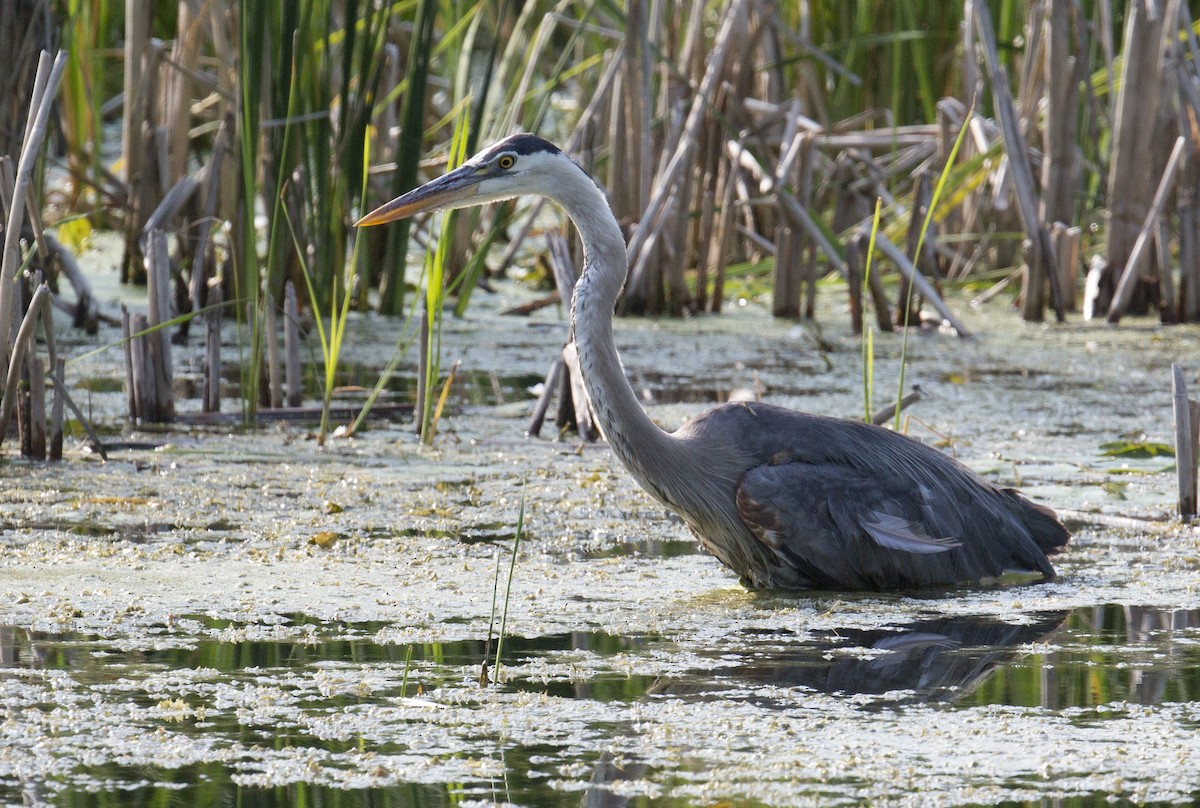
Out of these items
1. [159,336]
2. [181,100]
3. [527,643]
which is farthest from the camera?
[181,100]

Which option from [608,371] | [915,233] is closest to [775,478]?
[608,371]

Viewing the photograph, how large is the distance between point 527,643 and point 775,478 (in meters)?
1.00

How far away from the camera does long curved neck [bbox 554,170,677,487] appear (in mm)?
4293

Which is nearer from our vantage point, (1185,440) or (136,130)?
(1185,440)

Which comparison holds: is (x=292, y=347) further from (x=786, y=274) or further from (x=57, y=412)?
(x=786, y=274)

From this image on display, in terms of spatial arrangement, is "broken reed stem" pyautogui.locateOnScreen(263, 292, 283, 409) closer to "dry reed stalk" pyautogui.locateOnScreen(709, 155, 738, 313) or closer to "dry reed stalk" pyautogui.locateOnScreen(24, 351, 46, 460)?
"dry reed stalk" pyautogui.locateOnScreen(24, 351, 46, 460)

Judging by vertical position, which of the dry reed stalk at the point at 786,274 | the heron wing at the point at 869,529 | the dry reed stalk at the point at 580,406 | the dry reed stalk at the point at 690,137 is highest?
the dry reed stalk at the point at 690,137

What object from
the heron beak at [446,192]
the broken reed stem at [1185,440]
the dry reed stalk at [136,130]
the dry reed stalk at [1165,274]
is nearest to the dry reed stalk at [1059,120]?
the dry reed stalk at [1165,274]

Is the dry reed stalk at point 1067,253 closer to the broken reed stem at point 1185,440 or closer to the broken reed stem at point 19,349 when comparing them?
the broken reed stem at point 1185,440

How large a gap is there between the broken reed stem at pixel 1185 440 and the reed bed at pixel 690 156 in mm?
2056

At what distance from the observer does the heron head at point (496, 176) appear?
176 inches

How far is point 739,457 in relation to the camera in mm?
4430

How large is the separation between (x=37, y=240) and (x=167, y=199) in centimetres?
240

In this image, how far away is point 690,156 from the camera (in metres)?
8.20
